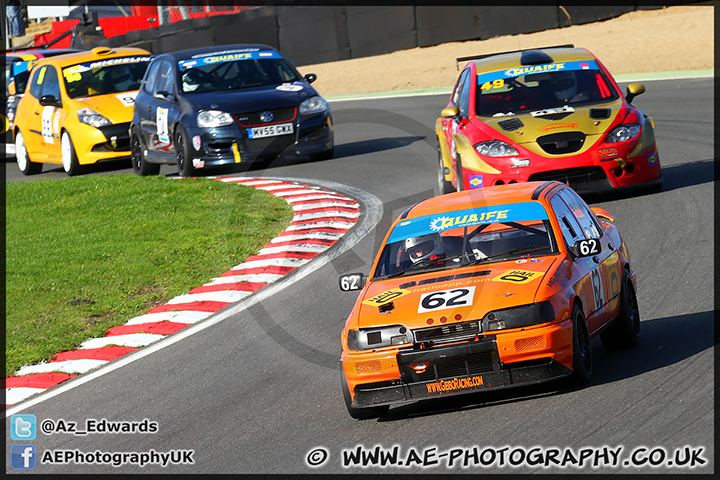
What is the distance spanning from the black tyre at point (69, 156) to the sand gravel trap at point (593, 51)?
434 inches

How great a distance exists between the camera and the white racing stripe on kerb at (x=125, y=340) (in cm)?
908

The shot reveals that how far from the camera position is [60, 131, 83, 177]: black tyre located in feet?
59.9

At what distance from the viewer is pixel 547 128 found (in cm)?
1165

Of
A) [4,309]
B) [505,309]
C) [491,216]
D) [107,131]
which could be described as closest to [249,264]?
[4,309]

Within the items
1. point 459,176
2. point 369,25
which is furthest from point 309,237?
point 369,25

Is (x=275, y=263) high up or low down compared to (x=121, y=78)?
down

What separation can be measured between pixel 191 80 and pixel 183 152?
1.20 meters

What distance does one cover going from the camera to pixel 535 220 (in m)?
6.98

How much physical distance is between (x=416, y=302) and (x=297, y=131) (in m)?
10.1

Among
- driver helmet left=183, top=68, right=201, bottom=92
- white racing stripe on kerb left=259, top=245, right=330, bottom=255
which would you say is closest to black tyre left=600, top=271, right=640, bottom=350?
white racing stripe on kerb left=259, top=245, right=330, bottom=255

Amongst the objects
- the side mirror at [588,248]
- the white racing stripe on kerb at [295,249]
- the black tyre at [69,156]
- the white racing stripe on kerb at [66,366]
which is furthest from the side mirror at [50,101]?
the side mirror at [588,248]

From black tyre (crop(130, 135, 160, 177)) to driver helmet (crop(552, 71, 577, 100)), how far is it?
7.30 metres

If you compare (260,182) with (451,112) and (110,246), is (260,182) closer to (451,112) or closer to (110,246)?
(110,246)

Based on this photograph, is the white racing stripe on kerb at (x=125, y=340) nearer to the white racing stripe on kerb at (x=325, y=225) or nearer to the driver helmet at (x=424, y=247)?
the driver helmet at (x=424, y=247)
